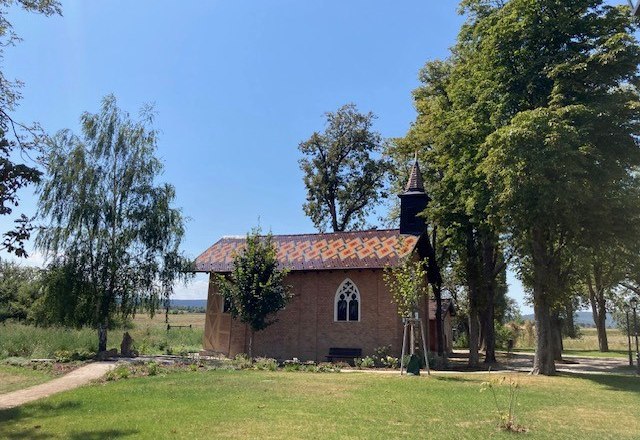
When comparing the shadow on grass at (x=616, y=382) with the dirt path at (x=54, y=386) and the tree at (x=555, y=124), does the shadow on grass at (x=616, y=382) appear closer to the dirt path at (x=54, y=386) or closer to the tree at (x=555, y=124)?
the tree at (x=555, y=124)

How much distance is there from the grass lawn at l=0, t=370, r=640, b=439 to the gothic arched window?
8.45 m

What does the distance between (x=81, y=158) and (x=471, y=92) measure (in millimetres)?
18786

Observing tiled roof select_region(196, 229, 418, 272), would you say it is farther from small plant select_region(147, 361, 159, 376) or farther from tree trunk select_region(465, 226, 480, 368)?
small plant select_region(147, 361, 159, 376)

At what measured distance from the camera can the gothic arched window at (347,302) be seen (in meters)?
23.7

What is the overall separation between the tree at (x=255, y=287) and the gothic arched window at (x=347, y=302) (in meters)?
3.05

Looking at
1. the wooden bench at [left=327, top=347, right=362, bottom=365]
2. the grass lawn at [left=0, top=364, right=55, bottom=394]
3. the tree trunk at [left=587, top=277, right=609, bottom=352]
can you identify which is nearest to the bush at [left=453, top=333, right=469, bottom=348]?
the tree trunk at [left=587, top=277, right=609, bottom=352]

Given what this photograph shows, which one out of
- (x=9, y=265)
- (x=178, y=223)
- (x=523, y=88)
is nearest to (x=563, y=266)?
(x=523, y=88)

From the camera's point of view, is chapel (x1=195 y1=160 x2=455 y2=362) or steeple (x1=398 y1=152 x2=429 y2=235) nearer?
chapel (x1=195 y1=160 x2=455 y2=362)

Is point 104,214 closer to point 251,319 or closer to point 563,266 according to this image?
point 251,319

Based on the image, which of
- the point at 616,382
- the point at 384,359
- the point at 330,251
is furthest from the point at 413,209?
the point at 616,382

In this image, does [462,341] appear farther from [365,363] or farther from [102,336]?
[102,336]

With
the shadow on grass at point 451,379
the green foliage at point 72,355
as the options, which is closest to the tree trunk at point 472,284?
the shadow on grass at point 451,379

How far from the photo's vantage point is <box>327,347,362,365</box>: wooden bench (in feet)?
74.8

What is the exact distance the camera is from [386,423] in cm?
870
